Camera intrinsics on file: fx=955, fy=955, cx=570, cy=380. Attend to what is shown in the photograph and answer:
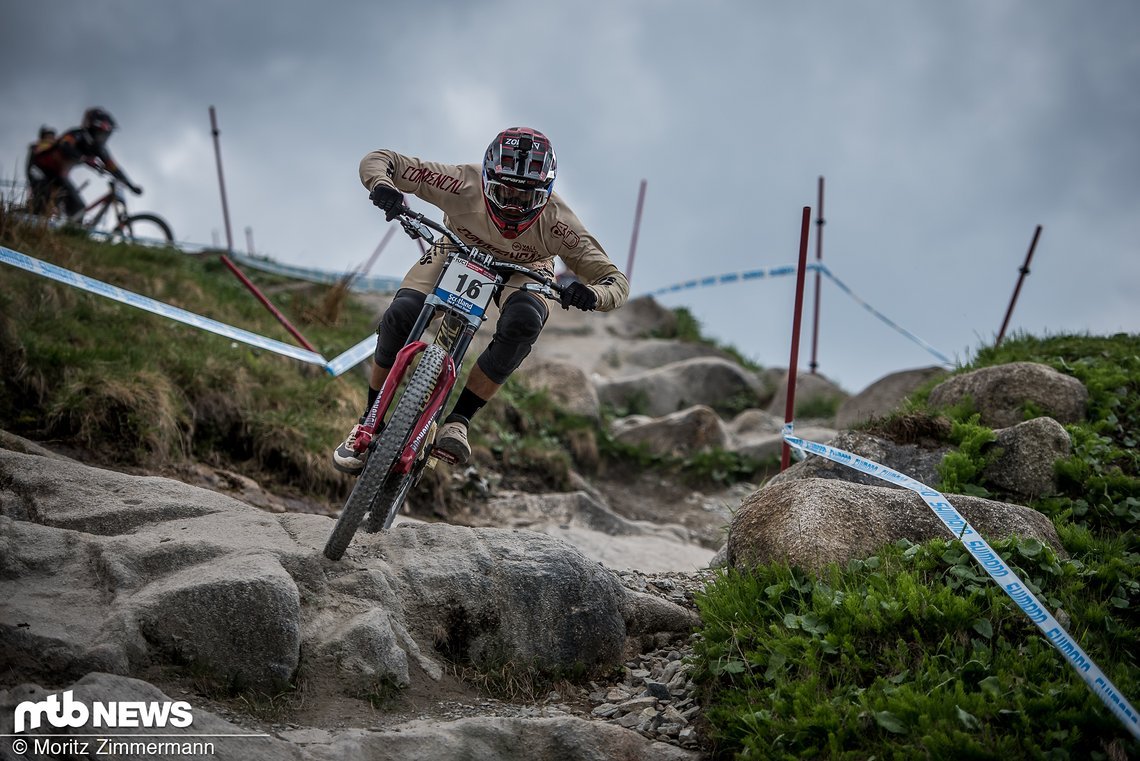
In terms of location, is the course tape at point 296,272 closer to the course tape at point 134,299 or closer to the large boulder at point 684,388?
the large boulder at point 684,388

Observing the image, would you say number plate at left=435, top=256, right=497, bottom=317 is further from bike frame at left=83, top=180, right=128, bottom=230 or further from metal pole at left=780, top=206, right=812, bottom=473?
bike frame at left=83, top=180, right=128, bottom=230

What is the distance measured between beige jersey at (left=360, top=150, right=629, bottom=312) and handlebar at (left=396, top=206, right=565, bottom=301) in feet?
0.96

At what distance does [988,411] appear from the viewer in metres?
7.21

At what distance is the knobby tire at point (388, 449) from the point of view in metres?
4.87

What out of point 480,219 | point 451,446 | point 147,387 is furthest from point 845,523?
point 147,387

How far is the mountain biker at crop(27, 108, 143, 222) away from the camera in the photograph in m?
14.2

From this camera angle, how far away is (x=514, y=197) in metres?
5.52

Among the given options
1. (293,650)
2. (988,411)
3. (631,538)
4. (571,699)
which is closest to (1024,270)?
(988,411)

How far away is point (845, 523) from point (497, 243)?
8.47 feet

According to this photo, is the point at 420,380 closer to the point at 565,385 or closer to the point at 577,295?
the point at 577,295

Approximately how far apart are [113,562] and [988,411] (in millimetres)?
5999

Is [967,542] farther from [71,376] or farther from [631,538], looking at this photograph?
[71,376]

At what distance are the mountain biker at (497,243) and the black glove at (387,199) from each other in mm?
127

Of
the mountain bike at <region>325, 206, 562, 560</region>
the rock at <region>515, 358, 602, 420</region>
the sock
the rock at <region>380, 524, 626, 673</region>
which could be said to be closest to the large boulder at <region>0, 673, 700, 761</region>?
the rock at <region>380, 524, 626, 673</region>
